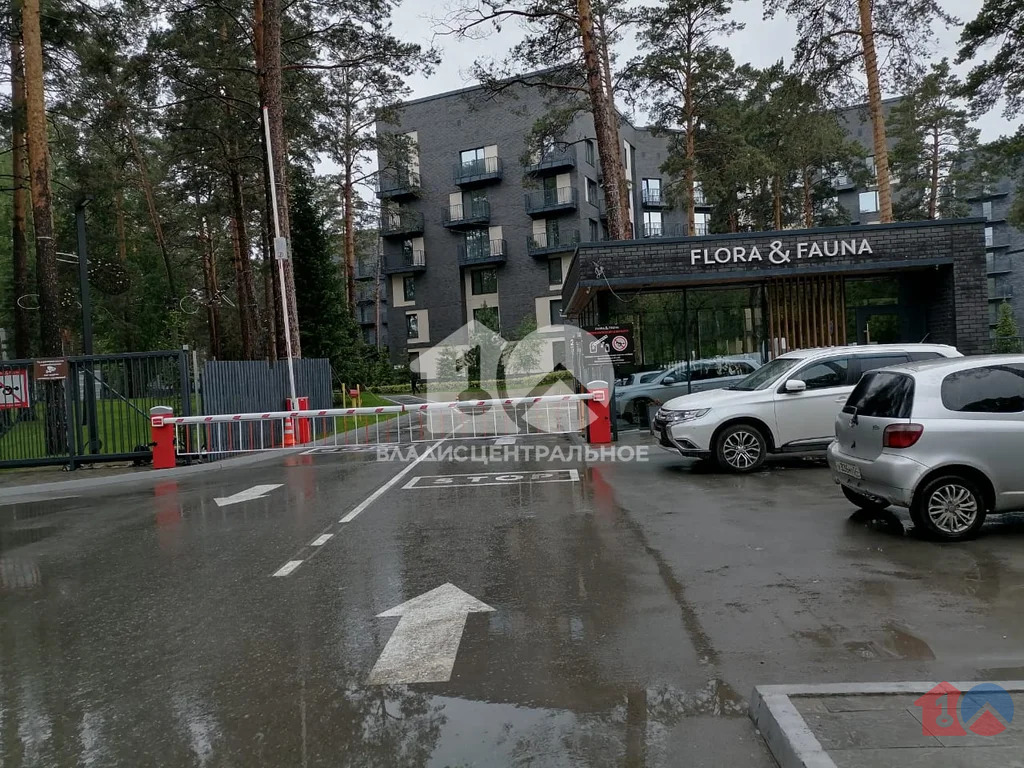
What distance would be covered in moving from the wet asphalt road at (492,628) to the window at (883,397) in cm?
120

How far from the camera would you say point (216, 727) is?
4.23 meters

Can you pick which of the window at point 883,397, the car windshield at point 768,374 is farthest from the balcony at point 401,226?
the window at point 883,397

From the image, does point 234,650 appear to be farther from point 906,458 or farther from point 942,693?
point 906,458

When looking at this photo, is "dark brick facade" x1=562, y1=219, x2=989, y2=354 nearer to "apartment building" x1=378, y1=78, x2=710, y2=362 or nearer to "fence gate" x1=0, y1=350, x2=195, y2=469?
"fence gate" x1=0, y1=350, x2=195, y2=469

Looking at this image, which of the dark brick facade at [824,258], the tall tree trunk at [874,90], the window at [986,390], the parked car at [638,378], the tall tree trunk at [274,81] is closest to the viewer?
the window at [986,390]

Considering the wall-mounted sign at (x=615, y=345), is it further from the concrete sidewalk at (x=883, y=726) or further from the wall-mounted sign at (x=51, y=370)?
the concrete sidewalk at (x=883, y=726)

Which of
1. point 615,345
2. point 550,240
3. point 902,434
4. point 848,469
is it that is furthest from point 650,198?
point 902,434

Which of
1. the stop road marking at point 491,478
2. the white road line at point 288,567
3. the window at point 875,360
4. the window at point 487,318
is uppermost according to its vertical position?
the window at point 487,318

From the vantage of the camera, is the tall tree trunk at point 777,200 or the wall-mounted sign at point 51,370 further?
the tall tree trunk at point 777,200

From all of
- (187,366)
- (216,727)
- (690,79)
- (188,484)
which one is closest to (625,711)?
(216,727)

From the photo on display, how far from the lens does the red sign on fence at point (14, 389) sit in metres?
16.8

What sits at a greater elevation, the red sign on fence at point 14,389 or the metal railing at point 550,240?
the metal railing at point 550,240

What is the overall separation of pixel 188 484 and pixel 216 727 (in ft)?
36.3

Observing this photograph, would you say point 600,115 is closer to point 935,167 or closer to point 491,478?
point 491,478
